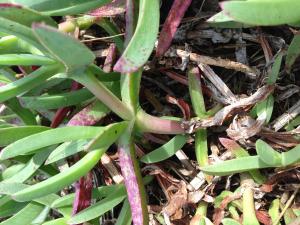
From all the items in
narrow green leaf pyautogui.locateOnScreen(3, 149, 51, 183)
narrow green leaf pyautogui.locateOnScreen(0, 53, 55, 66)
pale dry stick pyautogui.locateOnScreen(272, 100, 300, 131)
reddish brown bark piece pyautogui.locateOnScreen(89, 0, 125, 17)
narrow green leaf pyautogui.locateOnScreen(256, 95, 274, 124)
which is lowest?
narrow green leaf pyautogui.locateOnScreen(3, 149, 51, 183)

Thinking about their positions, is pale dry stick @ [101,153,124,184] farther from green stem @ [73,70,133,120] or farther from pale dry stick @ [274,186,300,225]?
pale dry stick @ [274,186,300,225]

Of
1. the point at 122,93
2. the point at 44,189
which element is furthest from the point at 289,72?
the point at 44,189

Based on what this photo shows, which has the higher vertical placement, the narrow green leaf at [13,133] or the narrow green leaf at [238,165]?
the narrow green leaf at [13,133]

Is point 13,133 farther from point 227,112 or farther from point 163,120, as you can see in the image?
point 227,112

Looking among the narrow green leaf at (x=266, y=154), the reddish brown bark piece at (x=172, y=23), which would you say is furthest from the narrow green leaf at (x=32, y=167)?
the narrow green leaf at (x=266, y=154)

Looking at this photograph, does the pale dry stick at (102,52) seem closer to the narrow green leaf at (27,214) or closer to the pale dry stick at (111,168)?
the pale dry stick at (111,168)

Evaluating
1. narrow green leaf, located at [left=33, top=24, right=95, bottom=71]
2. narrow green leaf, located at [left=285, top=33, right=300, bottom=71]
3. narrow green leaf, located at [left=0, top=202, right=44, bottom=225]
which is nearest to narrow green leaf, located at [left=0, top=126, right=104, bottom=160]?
narrow green leaf, located at [left=33, top=24, right=95, bottom=71]
